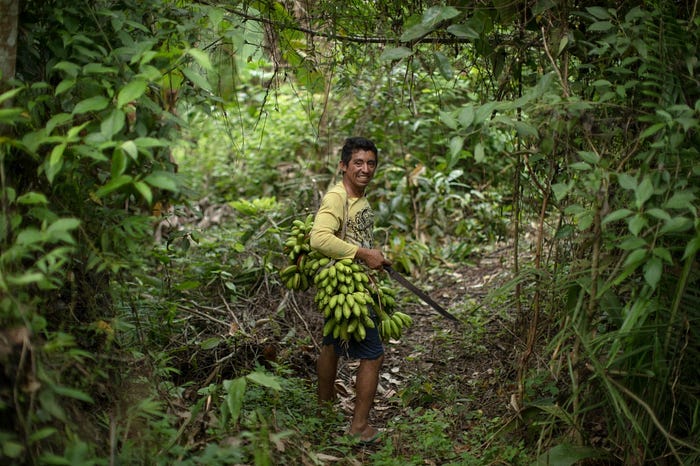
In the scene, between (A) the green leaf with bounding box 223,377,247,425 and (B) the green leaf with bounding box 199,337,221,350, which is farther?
(B) the green leaf with bounding box 199,337,221,350

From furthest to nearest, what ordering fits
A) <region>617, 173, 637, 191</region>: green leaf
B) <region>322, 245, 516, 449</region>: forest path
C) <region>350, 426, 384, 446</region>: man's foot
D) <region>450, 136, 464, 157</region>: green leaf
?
→ <region>322, 245, 516, 449</region>: forest path
<region>350, 426, 384, 446</region>: man's foot
<region>450, 136, 464, 157</region>: green leaf
<region>617, 173, 637, 191</region>: green leaf

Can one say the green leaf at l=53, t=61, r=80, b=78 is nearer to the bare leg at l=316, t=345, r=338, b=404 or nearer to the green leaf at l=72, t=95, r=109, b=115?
the green leaf at l=72, t=95, r=109, b=115

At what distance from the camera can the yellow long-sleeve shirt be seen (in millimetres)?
4133

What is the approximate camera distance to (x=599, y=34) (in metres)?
3.71

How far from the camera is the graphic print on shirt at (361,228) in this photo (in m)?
4.30

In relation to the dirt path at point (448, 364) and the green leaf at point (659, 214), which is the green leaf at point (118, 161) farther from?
the dirt path at point (448, 364)

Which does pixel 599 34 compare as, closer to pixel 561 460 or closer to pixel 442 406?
pixel 561 460

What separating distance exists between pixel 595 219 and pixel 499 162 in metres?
5.50

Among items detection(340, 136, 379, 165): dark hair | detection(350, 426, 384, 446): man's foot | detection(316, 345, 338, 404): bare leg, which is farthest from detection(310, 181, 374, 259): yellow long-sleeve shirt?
detection(350, 426, 384, 446): man's foot

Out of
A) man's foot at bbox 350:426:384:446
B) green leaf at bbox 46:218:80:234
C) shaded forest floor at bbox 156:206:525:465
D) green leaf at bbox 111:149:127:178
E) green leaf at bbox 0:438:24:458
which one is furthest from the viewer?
man's foot at bbox 350:426:384:446

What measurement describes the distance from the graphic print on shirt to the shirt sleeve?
10 centimetres

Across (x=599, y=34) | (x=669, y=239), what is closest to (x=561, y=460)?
(x=669, y=239)

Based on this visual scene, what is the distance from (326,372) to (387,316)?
0.56 meters

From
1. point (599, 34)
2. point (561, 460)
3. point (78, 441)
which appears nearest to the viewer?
point (78, 441)
